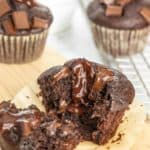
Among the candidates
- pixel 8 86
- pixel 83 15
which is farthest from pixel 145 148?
pixel 83 15

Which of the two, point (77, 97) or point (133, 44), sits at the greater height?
point (77, 97)

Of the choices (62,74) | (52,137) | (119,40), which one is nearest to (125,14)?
(119,40)

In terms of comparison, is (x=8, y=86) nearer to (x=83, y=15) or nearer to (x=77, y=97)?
(x=77, y=97)

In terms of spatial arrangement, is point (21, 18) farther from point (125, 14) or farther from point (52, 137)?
point (52, 137)

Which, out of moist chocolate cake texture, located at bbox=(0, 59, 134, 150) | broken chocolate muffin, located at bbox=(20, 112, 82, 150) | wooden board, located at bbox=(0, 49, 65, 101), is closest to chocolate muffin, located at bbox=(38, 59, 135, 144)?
moist chocolate cake texture, located at bbox=(0, 59, 134, 150)

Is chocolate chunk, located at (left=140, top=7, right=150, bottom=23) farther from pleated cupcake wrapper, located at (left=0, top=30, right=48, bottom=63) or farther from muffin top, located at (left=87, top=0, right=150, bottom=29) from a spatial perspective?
pleated cupcake wrapper, located at (left=0, top=30, right=48, bottom=63)

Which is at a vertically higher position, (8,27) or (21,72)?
(8,27)
